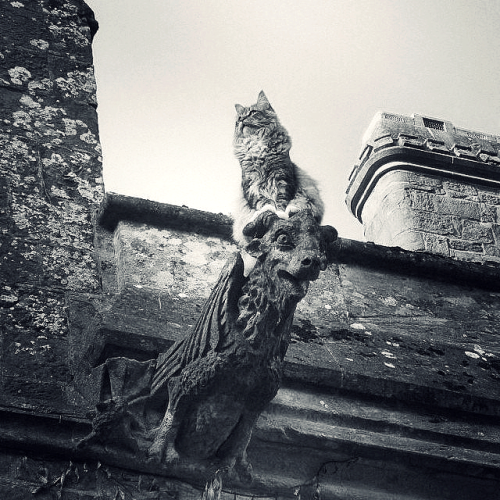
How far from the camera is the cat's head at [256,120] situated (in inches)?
183

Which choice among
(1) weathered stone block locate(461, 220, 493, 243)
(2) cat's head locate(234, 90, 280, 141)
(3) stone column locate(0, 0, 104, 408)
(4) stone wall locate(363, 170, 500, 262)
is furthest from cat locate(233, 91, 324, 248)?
(1) weathered stone block locate(461, 220, 493, 243)

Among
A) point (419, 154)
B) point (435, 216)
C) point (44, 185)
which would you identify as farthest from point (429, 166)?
point (44, 185)

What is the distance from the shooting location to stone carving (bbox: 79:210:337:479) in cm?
347

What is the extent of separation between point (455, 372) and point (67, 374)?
1685 mm

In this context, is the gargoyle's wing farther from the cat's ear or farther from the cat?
the cat's ear

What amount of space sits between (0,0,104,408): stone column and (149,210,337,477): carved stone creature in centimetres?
55

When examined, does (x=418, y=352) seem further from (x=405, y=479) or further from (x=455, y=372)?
(x=405, y=479)

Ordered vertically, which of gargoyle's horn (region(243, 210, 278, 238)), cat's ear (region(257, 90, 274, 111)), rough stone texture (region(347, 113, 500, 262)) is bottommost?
gargoyle's horn (region(243, 210, 278, 238))

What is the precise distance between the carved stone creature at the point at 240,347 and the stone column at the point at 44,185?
1.80 feet

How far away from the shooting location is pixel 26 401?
3863 mm

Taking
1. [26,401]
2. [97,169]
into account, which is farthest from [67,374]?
[97,169]

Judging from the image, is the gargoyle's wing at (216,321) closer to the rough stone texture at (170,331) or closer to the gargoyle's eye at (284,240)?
the gargoyle's eye at (284,240)

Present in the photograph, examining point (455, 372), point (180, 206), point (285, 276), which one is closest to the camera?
point (285, 276)

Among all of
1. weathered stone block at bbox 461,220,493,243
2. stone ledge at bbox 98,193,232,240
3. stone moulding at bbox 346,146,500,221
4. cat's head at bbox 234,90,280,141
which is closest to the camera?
cat's head at bbox 234,90,280,141
